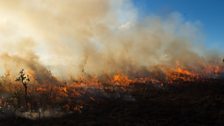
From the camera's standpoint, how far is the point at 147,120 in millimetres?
154625

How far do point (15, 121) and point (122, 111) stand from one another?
49745 mm

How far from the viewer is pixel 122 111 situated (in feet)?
620

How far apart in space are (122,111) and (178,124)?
170ft

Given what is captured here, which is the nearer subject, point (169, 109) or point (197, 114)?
point (197, 114)

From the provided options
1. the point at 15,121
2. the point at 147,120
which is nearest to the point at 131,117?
the point at 147,120

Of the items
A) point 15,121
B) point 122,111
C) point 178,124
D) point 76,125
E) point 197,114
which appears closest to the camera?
point 178,124

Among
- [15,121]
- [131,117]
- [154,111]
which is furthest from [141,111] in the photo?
[15,121]

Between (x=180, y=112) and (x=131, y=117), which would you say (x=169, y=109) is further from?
(x=131, y=117)

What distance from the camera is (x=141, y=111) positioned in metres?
183

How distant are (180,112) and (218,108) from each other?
62.2ft

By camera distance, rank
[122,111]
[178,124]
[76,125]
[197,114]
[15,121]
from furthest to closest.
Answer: [122,111] < [15,121] < [197,114] < [76,125] < [178,124]

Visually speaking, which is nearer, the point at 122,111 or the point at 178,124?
the point at 178,124

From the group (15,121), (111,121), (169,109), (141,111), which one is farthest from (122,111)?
(15,121)

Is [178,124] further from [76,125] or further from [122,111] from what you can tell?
[122,111]
